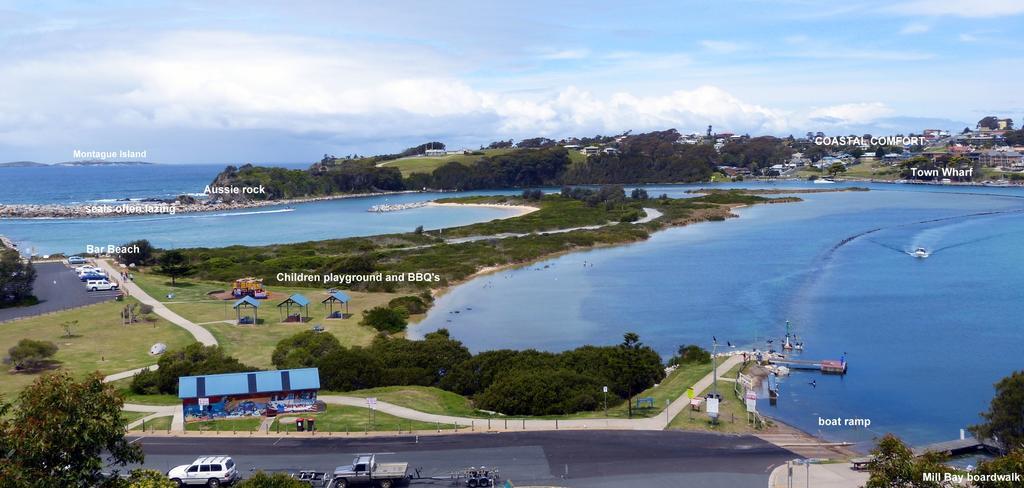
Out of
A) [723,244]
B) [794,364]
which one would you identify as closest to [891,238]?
[723,244]

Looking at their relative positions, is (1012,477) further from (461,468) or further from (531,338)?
(531,338)

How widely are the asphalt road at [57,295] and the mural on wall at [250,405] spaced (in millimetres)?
26833

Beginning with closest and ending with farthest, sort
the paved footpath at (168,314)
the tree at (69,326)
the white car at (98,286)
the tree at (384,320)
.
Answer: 1. the paved footpath at (168,314)
2. the tree at (69,326)
3. the tree at (384,320)
4. the white car at (98,286)

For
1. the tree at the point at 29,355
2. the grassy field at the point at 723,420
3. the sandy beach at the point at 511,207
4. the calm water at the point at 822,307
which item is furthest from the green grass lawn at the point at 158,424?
the sandy beach at the point at 511,207

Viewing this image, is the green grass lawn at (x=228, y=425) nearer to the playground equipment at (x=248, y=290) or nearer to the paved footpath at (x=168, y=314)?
the paved footpath at (x=168, y=314)

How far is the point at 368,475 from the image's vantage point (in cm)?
2128

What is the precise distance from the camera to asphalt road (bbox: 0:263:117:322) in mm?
50100

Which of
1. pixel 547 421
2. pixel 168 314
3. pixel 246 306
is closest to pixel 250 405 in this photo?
pixel 547 421

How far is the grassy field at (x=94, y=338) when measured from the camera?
3675cm

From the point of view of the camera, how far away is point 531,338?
46.0 meters

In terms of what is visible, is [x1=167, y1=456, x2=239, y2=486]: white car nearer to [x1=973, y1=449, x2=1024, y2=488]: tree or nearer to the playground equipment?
[x1=973, y1=449, x2=1024, y2=488]: tree

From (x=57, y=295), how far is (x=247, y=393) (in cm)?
3592

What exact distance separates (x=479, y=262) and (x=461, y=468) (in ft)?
173

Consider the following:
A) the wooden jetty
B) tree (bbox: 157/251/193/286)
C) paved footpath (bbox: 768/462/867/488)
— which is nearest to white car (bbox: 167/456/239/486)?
paved footpath (bbox: 768/462/867/488)
